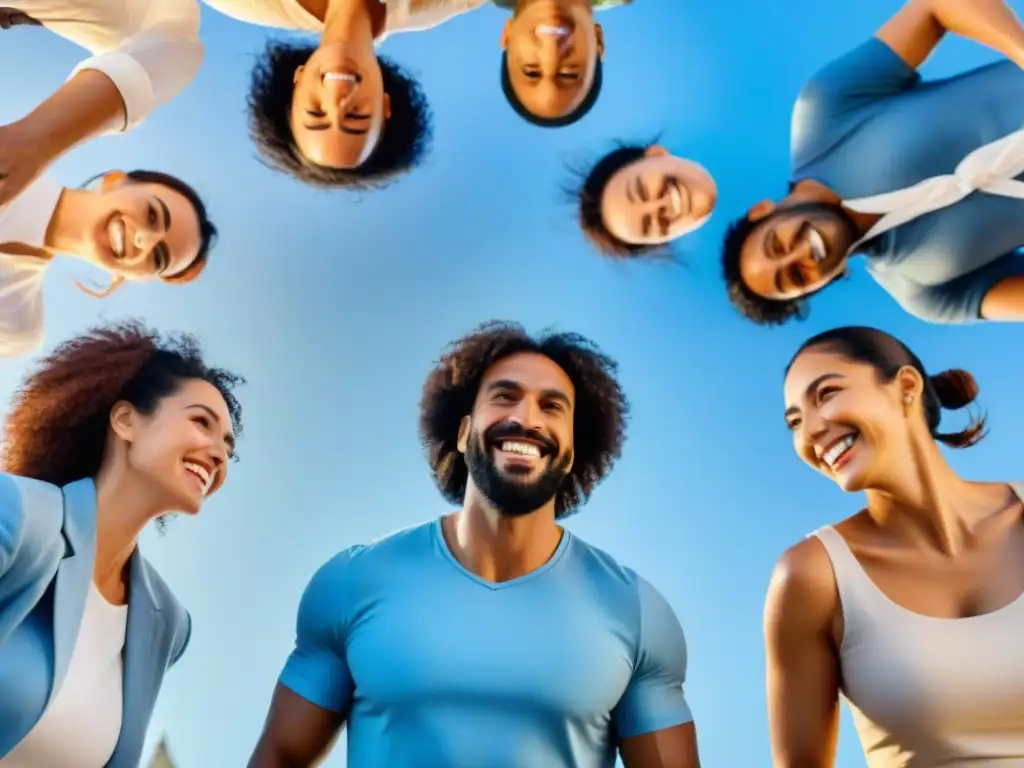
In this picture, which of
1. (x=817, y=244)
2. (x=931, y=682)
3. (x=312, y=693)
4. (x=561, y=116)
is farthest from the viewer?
(x=561, y=116)

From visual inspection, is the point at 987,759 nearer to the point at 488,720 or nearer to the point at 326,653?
the point at 488,720

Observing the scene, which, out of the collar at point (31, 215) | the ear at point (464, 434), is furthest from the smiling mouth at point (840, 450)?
the collar at point (31, 215)

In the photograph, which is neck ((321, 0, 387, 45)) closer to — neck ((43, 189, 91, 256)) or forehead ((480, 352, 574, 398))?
neck ((43, 189, 91, 256))

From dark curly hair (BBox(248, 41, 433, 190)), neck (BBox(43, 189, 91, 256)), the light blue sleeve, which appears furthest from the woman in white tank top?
neck (BBox(43, 189, 91, 256))

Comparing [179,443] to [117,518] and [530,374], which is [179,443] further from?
[530,374]

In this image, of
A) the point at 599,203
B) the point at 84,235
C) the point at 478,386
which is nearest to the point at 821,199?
the point at 599,203

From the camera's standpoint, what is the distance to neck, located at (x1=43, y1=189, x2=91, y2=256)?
81.4 inches

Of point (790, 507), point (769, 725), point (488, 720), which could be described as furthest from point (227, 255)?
point (769, 725)

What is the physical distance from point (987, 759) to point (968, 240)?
3.37 ft

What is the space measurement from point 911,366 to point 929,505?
0.29m

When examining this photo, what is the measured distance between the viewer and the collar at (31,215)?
6.61 ft

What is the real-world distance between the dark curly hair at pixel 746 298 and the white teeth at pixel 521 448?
0.58 metres

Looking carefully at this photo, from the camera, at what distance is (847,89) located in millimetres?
2123

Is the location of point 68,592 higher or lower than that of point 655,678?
higher
